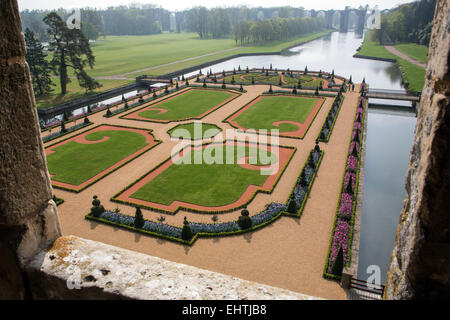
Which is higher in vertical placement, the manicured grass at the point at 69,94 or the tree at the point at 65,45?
the tree at the point at 65,45

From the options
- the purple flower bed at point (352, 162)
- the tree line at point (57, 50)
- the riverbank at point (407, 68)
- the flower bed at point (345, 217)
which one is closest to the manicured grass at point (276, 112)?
the purple flower bed at point (352, 162)

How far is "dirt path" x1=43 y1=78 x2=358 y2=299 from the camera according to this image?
49.7 ft

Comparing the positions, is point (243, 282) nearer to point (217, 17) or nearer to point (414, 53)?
point (414, 53)

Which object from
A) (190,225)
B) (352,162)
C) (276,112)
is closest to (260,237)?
(190,225)

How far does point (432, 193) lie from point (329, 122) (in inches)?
1379

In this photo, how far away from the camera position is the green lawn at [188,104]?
132ft

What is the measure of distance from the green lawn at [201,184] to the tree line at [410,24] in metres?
106

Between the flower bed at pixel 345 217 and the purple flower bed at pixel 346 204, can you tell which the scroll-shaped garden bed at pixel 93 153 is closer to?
the flower bed at pixel 345 217

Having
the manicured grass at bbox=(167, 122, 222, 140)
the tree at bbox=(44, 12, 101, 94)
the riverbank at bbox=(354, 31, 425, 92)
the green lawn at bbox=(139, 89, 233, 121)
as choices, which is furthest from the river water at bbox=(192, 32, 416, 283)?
the tree at bbox=(44, 12, 101, 94)

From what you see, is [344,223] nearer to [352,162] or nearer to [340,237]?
[340,237]

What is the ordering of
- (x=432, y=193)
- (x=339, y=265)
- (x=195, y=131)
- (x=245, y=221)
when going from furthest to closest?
(x=195, y=131), (x=245, y=221), (x=339, y=265), (x=432, y=193)

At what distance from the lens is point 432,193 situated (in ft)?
8.74

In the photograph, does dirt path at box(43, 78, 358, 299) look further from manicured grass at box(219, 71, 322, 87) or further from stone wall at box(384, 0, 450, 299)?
manicured grass at box(219, 71, 322, 87)

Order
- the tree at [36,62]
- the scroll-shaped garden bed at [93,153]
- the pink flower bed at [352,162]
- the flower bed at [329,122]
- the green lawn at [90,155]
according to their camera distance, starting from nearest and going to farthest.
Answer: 1. the scroll-shaped garden bed at [93,153]
2. the pink flower bed at [352,162]
3. the green lawn at [90,155]
4. the flower bed at [329,122]
5. the tree at [36,62]
